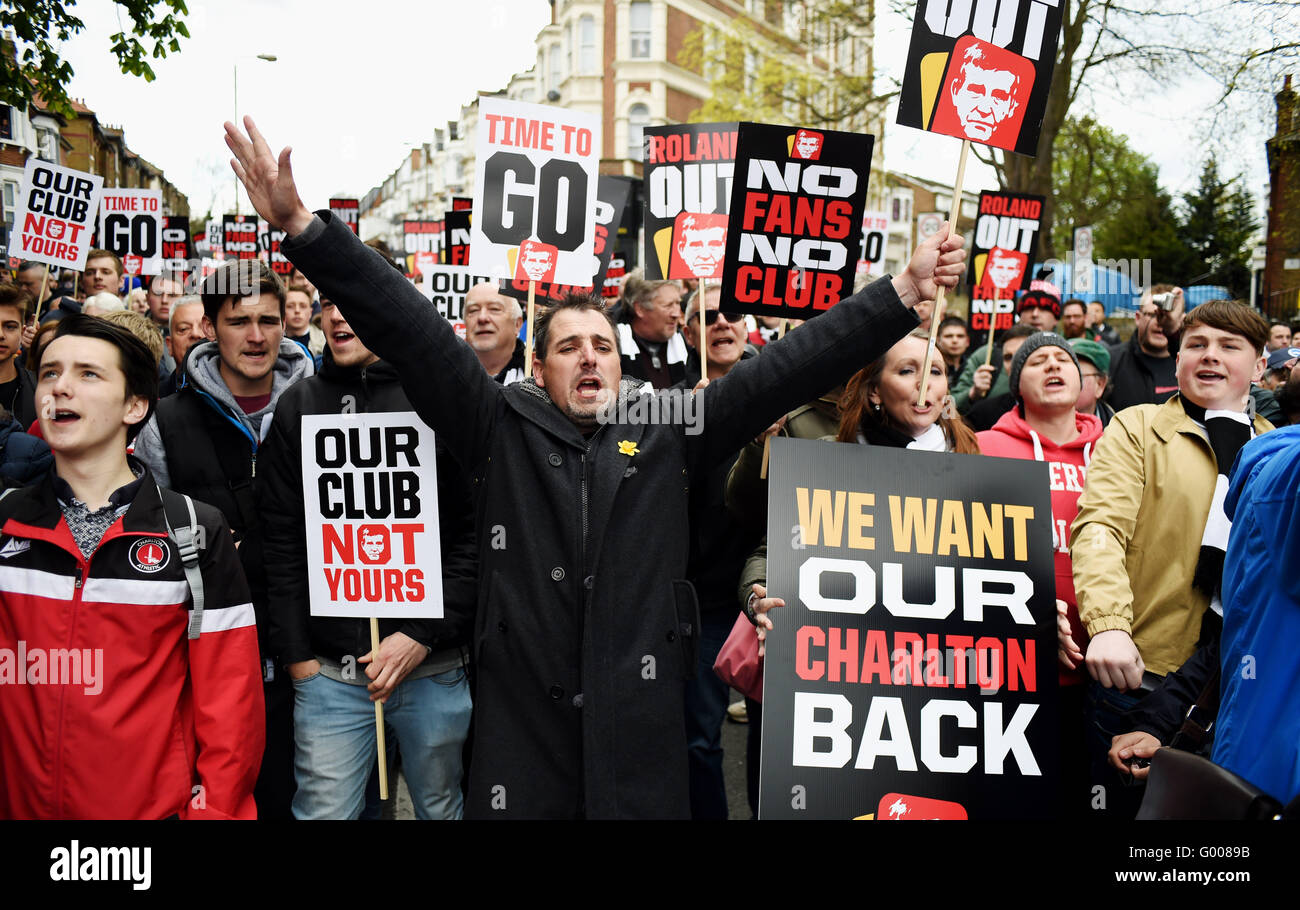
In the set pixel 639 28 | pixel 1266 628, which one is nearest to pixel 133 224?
pixel 1266 628

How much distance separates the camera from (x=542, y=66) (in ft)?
165

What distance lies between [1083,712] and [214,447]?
3148 mm

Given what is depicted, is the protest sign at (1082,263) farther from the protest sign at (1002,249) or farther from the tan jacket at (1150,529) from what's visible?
the tan jacket at (1150,529)

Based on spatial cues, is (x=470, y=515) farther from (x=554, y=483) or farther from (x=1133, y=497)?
(x=1133, y=497)

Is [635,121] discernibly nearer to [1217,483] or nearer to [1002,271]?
[1002,271]

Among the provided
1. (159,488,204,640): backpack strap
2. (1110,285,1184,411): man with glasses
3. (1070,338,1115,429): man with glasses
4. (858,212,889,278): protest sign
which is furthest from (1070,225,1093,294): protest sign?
(159,488,204,640): backpack strap

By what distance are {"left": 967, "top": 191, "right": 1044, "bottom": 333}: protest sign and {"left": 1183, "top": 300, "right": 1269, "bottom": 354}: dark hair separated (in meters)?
5.21

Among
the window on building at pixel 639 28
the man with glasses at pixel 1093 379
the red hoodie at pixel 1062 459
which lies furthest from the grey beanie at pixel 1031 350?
the window on building at pixel 639 28

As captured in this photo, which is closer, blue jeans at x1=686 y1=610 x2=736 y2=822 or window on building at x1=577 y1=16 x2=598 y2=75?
blue jeans at x1=686 y1=610 x2=736 y2=822

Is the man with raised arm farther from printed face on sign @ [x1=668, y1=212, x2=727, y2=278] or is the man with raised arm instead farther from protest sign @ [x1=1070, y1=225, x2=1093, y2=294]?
protest sign @ [x1=1070, y1=225, x2=1093, y2=294]

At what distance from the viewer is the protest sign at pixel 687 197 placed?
5.76 metres

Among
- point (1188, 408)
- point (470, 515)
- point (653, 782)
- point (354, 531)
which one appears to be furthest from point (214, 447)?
point (1188, 408)

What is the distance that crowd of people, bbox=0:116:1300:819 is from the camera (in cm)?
260
